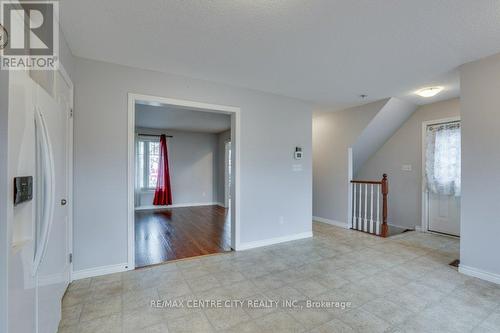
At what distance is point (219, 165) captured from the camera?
7.92 m

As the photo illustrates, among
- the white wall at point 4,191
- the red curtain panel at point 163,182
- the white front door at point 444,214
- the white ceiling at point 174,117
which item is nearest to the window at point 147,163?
the red curtain panel at point 163,182

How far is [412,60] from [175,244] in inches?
160

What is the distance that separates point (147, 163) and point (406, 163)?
22.2 feet

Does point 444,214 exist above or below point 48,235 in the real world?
below

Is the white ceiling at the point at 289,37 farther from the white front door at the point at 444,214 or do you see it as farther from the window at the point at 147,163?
the window at the point at 147,163

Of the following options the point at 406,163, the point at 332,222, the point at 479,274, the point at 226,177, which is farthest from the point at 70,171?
the point at 406,163

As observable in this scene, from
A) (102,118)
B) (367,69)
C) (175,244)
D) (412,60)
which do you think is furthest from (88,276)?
(412,60)

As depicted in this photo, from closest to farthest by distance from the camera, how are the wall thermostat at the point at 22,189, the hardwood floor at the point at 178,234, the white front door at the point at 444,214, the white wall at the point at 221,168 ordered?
the wall thermostat at the point at 22,189, the hardwood floor at the point at 178,234, the white front door at the point at 444,214, the white wall at the point at 221,168

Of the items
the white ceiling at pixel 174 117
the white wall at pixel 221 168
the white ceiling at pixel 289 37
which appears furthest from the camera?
the white wall at pixel 221 168

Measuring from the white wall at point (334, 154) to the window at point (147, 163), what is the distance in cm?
470

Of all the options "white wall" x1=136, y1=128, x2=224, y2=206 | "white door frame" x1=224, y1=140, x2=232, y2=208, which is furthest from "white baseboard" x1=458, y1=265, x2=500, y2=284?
"white wall" x1=136, y1=128, x2=224, y2=206

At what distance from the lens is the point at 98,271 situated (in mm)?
2658

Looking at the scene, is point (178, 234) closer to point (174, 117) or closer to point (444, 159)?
point (174, 117)

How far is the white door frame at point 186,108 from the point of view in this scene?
112 inches
